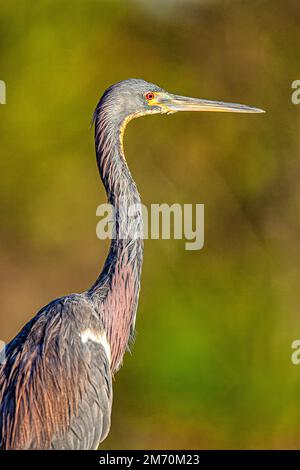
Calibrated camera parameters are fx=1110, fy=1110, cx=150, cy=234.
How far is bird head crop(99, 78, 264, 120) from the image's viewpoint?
3838 millimetres

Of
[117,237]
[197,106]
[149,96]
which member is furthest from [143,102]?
[117,237]

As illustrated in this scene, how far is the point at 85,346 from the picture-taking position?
Result: 3.60 meters

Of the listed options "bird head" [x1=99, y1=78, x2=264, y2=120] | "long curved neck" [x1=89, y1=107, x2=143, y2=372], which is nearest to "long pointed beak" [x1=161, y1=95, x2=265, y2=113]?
"bird head" [x1=99, y1=78, x2=264, y2=120]

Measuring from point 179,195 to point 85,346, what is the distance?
10.9 ft

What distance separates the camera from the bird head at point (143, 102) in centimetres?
384

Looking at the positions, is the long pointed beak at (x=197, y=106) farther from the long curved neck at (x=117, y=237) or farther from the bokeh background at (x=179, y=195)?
the bokeh background at (x=179, y=195)

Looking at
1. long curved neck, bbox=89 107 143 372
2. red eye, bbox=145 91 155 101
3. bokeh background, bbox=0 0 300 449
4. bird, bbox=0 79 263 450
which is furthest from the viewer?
bokeh background, bbox=0 0 300 449

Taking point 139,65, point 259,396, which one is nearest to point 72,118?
point 139,65

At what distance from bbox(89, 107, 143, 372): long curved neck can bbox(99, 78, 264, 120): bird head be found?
0.05 metres

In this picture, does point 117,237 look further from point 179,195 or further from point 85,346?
point 179,195

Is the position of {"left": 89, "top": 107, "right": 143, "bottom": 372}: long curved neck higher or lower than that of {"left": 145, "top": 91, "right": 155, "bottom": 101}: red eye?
lower

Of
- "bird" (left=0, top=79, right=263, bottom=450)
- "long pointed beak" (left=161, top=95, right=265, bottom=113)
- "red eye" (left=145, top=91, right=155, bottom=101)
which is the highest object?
"red eye" (left=145, top=91, right=155, bottom=101)

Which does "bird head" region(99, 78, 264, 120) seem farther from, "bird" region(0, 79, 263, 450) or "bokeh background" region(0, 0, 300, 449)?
"bokeh background" region(0, 0, 300, 449)
